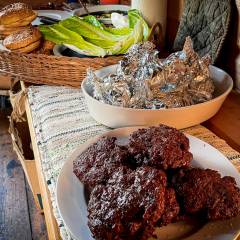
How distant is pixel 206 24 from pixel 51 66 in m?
0.42

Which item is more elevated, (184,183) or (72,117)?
(184,183)

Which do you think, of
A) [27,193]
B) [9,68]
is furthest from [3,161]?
[9,68]

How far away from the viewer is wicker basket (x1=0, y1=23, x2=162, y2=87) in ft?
3.06

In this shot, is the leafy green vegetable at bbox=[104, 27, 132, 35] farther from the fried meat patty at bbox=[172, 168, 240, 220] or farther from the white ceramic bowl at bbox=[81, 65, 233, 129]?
the fried meat patty at bbox=[172, 168, 240, 220]

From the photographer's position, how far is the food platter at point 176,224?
45 cm

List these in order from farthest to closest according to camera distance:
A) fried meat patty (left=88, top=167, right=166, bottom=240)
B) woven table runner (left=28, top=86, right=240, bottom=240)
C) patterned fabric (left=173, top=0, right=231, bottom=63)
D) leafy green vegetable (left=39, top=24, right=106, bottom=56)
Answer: leafy green vegetable (left=39, top=24, right=106, bottom=56) → patterned fabric (left=173, top=0, right=231, bottom=63) → woven table runner (left=28, top=86, right=240, bottom=240) → fried meat patty (left=88, top=167, right=166, bottom=240)

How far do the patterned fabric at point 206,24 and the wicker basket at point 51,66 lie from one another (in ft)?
0.34

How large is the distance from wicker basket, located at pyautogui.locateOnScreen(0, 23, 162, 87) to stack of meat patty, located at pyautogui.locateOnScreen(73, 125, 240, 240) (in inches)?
17.2

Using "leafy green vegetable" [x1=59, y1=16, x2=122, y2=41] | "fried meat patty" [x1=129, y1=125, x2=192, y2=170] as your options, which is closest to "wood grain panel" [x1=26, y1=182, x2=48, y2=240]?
"leafy green vegetable" [x1=59, y1=16, x2=122, y2=41]

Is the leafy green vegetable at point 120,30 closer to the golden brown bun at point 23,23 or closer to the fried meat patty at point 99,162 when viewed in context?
the golden brown bun at point 23,23

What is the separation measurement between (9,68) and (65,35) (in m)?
0.20

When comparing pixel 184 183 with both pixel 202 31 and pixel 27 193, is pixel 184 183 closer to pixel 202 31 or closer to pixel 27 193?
pixel 202 31

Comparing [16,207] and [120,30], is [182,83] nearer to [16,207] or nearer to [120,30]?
[120,30]

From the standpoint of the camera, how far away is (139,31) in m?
1.06
